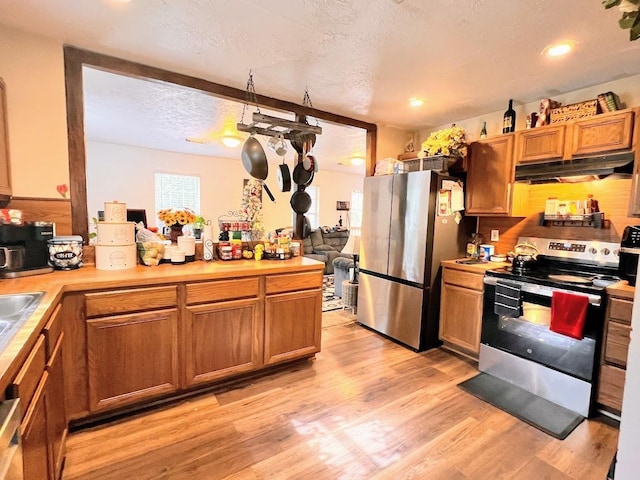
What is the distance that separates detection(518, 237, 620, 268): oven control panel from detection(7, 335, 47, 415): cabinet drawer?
3.44 metres

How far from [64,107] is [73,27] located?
0.50 meters

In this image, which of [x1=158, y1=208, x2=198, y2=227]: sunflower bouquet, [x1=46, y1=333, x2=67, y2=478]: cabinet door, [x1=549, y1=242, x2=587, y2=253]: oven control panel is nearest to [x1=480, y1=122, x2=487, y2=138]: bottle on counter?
[x1=549, y1=242, x2=587, y2=253]: oven control panel

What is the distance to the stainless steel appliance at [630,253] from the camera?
2150mm

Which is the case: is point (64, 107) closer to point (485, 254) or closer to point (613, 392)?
point (485, 254)

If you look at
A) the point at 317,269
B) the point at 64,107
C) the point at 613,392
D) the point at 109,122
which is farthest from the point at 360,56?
the point at 109,122

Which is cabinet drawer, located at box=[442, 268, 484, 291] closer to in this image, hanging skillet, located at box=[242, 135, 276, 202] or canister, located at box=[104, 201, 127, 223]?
hanging skillet, located at box=[242, 135, 276, 202]

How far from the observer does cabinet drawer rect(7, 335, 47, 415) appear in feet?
3.11

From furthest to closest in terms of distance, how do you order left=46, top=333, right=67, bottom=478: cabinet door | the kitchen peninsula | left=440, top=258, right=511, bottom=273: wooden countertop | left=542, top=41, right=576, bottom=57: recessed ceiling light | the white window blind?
the white window blind < left=440, top=258, right=511, bottom=273: wooden countertop < left=542, top=41, right=576, bottom=57: recessed ceiling light < the kitchen peninsula < left=46, top=333, right=67, bottom=478: cabinet door

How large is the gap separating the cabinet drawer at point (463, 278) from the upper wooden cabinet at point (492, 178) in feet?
2.06

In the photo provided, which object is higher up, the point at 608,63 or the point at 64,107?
the point at 608,63

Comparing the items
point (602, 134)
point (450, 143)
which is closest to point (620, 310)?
point (602, 134)

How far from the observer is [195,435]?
6.25ft

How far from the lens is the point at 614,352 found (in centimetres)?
208

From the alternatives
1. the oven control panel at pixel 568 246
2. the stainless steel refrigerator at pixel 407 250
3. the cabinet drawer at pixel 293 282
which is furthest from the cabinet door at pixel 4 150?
A: the oven control panel at pixel 568 246
